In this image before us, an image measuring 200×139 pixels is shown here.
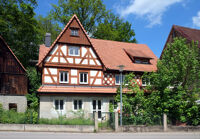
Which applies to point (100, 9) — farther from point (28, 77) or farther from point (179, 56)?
point (179, 56)

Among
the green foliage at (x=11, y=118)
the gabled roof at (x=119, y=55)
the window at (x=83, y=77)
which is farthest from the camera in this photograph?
the gabled roof at (x=119, y=55)

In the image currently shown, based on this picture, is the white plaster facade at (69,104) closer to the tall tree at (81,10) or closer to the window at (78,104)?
the window at (78,104)

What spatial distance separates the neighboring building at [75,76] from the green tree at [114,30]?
40.9 feet

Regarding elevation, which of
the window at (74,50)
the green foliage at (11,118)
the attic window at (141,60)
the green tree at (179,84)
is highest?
the window at (74,50)

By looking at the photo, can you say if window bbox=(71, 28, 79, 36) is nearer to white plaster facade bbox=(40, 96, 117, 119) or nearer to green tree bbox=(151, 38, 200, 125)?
white plaster facade bbox=(40, 96, 117, 119)

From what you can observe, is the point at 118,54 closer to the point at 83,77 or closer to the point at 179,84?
the point at 83,77

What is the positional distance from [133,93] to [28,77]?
41.7ft

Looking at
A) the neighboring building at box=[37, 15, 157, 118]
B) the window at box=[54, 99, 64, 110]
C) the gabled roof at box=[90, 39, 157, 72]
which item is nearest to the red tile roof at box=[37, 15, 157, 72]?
the gabled roof at box=[90, 39, 157, 72]

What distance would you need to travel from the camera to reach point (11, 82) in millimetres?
26969

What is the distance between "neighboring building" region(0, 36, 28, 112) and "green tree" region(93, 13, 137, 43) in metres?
16.4

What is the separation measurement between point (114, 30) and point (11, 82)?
20.9 m

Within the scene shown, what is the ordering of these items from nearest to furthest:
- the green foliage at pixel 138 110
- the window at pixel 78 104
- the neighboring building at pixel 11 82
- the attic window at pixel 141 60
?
the green foliage at pixel 138 110
the window at pixel 78 104
the neighboring building at pixel 11 82
the attic window at pixel 141 60

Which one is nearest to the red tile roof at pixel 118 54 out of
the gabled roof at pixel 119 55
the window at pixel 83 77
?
the gabled roof at pixel 119 55

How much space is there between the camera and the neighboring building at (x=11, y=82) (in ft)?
86.2
